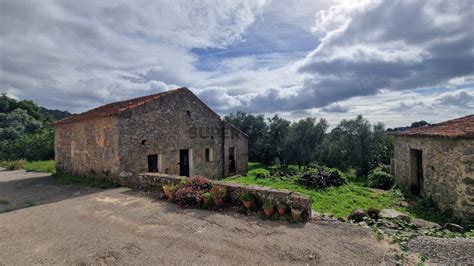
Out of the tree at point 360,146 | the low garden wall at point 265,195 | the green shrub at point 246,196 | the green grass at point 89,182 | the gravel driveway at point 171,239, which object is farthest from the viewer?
the tree at point 360,146

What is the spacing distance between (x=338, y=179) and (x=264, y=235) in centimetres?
1228

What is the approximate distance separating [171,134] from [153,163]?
184cm

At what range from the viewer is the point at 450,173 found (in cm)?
886

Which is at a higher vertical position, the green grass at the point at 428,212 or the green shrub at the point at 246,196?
the green shrub at the point at 246,196

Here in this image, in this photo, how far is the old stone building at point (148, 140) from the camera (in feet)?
38.5

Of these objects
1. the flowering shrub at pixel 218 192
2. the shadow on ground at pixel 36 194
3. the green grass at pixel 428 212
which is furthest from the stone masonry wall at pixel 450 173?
the shadow on ground at pixel 36 194

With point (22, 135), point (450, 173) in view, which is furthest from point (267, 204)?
point (22, 135)

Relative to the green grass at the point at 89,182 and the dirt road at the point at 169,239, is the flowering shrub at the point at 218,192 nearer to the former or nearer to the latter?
the dirt road at the point at 169,239

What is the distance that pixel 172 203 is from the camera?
7.92m

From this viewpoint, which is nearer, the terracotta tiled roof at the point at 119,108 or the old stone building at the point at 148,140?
the old stone building at the point at 148,140

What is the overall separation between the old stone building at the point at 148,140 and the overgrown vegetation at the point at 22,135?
13.6m

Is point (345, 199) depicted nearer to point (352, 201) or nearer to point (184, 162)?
point (352, 201)

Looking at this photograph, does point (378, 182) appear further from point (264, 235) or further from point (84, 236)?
point (84, 236)

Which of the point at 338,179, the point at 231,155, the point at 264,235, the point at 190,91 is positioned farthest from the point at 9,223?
the point at 338,179
